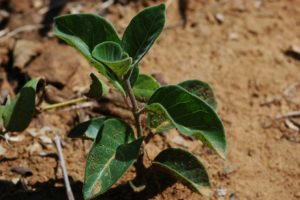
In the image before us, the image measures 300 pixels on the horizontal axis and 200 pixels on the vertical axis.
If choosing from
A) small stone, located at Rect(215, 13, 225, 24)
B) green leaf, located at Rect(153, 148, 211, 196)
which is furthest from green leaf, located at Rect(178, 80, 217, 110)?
small stone, located at Rect(215, 13, 225, 24)

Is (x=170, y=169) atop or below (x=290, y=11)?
atop

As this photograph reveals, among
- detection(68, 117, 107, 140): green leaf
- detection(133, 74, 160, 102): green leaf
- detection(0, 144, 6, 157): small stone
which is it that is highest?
detection(133, 74, 160, 102): green leaf

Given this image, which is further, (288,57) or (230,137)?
(288,57)

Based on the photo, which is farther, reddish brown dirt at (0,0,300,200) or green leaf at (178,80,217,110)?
reddish brown dirt at (0,0,300,200)

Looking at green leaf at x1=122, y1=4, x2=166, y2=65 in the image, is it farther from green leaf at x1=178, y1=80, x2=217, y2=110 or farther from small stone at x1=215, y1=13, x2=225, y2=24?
small stone at x1=215, y1=13, x2=225, y2=24

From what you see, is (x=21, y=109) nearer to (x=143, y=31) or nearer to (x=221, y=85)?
(x=143, y=31)

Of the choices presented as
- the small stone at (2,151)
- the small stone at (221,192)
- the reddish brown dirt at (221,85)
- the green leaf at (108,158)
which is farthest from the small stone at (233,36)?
the small stone at (2,151)

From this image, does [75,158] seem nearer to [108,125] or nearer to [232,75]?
[108,125]

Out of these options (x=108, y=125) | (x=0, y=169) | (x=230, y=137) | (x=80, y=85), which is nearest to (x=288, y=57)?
(x=230, y=137)
